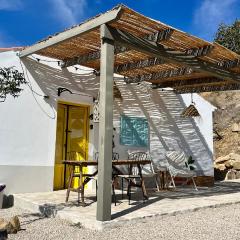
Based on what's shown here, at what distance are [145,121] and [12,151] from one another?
158 inches

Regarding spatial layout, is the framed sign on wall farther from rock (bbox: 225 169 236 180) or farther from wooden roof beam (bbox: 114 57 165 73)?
rock (bbox: 225 169 236 180)

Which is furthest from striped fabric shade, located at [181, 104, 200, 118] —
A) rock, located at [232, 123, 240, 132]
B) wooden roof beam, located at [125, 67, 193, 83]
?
rock, located at [232, 123, 240, 132]

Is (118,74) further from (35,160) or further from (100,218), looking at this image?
(100,218)

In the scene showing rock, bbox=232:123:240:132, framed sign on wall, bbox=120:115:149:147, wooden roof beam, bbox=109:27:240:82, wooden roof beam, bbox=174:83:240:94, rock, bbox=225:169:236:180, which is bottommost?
rock, bbox=225:169:236:180

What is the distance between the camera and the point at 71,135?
9.09 metres

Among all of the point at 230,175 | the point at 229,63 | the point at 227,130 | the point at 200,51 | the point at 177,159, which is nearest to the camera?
the point at 200,51

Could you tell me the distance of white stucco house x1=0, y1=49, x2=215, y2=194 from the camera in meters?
7.63

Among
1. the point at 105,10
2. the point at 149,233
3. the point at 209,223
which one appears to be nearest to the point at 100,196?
the point at 149,233

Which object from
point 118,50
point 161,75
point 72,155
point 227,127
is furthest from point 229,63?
point 227,127

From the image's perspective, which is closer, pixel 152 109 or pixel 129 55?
pixel 129 55

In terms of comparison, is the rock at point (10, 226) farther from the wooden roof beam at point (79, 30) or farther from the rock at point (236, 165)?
the rock at point (236, 165)

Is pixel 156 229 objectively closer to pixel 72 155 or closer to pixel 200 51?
pixel 200 51

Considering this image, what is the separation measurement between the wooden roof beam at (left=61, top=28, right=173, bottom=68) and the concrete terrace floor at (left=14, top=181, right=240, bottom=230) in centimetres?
287

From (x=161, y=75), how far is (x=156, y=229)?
16.3ft
